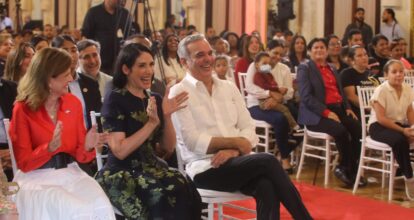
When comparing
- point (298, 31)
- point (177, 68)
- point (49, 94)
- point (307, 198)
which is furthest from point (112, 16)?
point (298, 31)

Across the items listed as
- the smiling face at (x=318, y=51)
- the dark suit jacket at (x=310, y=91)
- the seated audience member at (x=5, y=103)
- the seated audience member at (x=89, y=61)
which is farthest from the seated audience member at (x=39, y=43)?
Answer: the smiling face at (x=318, y=51)

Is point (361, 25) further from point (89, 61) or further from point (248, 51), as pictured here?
point (89, 61)

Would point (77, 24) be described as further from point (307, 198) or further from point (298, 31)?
point (307, 198)

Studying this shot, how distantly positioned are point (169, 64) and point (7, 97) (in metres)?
3.23

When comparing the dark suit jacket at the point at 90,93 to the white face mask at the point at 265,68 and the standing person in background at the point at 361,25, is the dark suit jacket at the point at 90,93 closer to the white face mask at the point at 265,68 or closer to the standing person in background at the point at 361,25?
the white face mask at the point at 265,68

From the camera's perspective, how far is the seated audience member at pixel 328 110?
20.5 feet

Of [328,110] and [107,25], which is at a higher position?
[107,25]

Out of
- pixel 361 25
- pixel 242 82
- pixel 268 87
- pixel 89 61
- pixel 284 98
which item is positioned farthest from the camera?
pixel 361 25

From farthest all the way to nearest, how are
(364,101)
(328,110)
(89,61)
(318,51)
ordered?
(318,51) < (328,110) < (364,101) < (89,61)

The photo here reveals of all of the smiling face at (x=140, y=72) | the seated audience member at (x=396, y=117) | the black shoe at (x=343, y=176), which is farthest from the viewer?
the black shoe at (x=343, y=176)

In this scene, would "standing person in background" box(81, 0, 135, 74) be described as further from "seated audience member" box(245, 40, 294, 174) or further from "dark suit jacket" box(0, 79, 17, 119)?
"dark suit jacket" box(0, 79, 17, 119)

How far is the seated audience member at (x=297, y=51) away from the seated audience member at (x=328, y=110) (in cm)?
141

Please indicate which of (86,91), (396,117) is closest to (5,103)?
(86,91)

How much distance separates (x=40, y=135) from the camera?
3.37 meters
